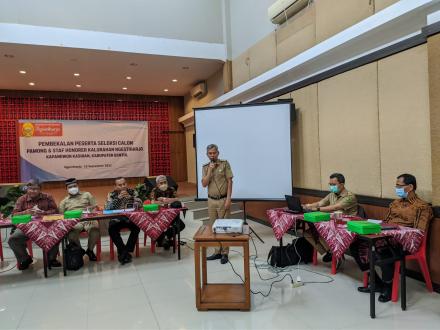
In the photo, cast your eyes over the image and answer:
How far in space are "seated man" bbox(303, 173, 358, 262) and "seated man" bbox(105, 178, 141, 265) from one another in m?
2.09

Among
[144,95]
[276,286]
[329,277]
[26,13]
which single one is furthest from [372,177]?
[144,95]

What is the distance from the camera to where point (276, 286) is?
2977 millimetres

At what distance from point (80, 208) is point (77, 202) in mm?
92

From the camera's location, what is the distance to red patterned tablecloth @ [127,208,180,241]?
3.65m

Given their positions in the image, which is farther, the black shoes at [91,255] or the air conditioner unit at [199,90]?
the air conditioner unit at [199,90]

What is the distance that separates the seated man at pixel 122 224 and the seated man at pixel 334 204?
209 centimetres

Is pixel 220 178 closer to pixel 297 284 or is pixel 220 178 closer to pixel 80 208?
pixel 297 284

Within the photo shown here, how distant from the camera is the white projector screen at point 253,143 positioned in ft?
A: 15.2

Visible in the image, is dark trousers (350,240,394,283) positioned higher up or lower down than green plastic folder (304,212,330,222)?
lower down

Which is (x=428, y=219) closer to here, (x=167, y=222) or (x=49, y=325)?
(x=167, y=222)

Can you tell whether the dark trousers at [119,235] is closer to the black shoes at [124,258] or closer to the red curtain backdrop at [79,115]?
the black shoes at [124,258]

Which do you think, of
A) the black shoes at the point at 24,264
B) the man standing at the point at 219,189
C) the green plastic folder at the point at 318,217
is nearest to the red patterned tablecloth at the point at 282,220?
the green plastic folder at the point at 318,217

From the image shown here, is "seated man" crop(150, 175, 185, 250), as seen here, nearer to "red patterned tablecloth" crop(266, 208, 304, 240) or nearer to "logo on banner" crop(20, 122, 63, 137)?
"red patterned tablecloth" crop(266, 208, 304, 240)

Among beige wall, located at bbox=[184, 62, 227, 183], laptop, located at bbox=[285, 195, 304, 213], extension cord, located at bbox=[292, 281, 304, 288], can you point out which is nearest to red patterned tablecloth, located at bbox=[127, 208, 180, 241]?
laptop, located at bbox=[285, 195, 304, 213]
